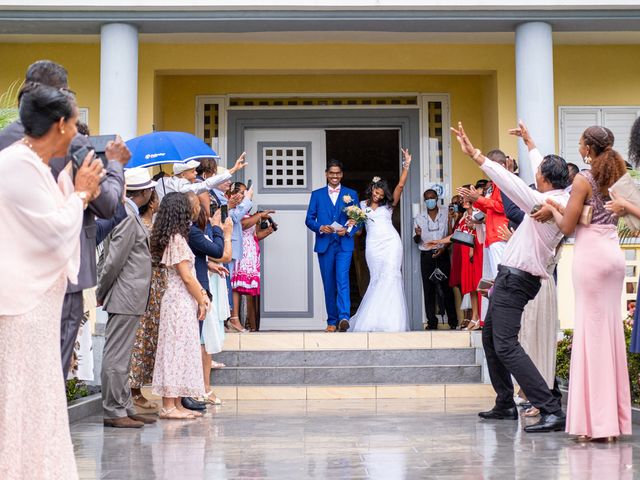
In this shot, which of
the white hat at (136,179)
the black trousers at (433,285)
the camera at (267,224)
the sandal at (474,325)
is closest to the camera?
the white hat at (136,179)

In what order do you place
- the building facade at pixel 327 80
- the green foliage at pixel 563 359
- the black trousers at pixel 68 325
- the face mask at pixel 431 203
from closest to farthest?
the black trousers at pixel 68 325
the green foliage at pixel 563 359
the building facade at pixel 327 80
the face mask at pixel 431 203

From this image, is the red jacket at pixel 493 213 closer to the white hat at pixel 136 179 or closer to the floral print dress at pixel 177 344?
the floral print dress at pixel 177 344

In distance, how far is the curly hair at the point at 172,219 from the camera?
25.5ft

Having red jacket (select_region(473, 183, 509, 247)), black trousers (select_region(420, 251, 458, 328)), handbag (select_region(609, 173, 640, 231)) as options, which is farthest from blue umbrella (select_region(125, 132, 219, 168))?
black trousers (select_region(420, 251, 458, 328))

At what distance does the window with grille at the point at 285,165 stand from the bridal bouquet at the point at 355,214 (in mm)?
1836

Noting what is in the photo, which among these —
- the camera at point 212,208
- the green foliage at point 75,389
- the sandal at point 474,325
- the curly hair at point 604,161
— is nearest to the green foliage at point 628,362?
the sandal at point 474,325

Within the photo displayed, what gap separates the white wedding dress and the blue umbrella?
358 centimetres

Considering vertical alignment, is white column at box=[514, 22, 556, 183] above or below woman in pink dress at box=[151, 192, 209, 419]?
above

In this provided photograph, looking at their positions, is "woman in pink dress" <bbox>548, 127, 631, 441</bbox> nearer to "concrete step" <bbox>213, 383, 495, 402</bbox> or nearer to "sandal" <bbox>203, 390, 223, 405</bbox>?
"concrete step" <bbox>213, 383, 495, 402</bbox>

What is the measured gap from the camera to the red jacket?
9996 mm

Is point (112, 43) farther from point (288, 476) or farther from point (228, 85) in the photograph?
point (288, 476)

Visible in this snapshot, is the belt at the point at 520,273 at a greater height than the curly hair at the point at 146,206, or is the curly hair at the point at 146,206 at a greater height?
the curly hair at the point at 146,206

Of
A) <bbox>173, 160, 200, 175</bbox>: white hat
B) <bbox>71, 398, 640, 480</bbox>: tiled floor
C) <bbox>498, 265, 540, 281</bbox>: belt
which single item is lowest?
<bbox>71, 398, 640, 480</bbox>: tiled floor

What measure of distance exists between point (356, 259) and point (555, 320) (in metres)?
7.55
